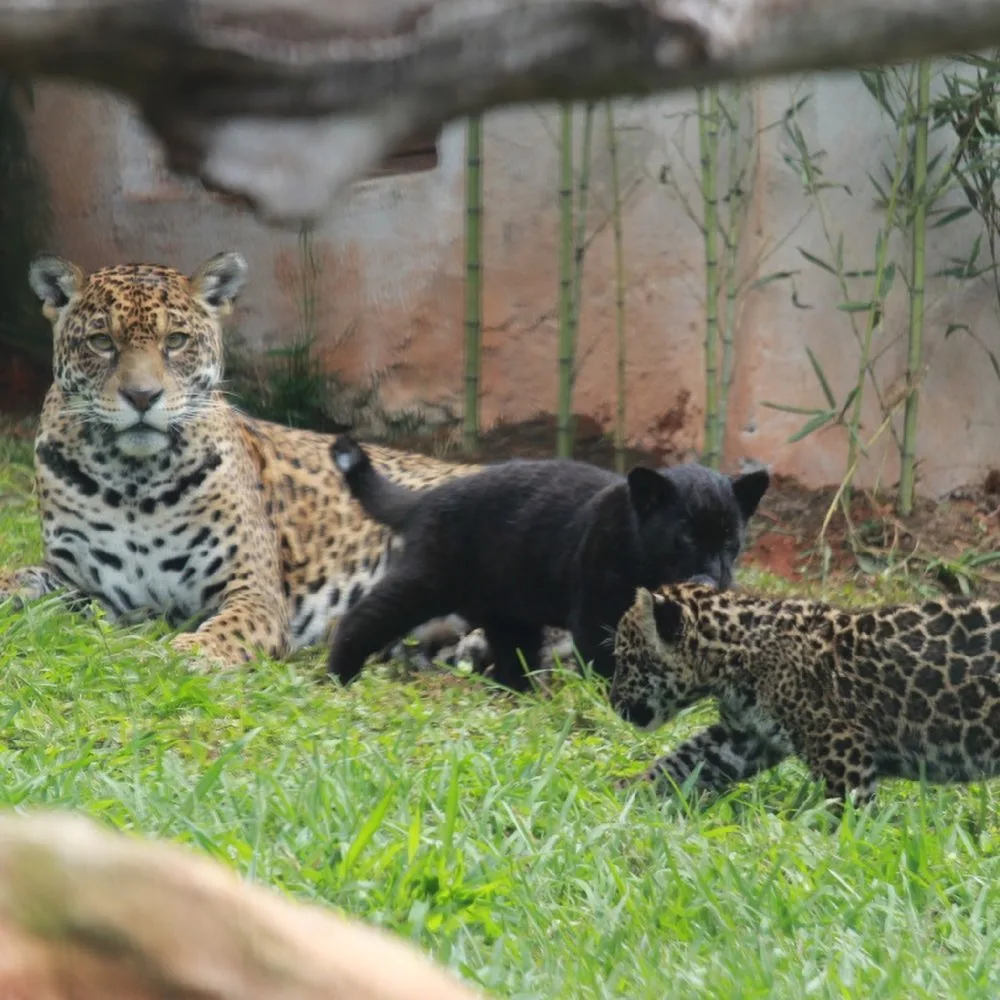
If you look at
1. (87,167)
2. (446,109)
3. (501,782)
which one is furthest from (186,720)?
(87,167)

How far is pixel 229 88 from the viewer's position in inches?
59.1

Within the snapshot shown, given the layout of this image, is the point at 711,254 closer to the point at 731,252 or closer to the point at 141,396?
the point at 731,252

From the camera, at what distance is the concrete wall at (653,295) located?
369 inches

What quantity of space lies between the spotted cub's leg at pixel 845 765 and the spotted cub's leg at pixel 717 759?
0.25 m

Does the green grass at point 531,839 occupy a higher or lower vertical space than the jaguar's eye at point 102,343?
lower

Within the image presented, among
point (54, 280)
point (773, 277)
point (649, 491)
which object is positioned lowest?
point (649, 491)

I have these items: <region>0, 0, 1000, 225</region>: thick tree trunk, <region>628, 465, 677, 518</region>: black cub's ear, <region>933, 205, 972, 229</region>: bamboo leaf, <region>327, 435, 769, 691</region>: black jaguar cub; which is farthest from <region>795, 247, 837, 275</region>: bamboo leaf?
<region>0, 0, 1000, 225</region>: thick tree trunk

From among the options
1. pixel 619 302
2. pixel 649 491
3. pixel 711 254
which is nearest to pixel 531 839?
pixel 649 491

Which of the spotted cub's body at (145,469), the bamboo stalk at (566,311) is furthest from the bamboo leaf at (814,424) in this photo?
the spotted cub's body at (145,469)

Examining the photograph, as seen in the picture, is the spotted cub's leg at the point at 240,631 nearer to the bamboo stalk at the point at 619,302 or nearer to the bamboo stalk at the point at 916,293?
the bamboo stalk at the point at 619,302

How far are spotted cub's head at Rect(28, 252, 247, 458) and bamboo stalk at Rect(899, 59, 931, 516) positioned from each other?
11.6 feet

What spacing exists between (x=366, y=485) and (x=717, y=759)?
2542 mm

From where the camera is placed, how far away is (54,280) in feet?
24.3

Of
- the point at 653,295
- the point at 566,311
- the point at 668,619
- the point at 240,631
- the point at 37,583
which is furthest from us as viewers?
the point at 653,295
